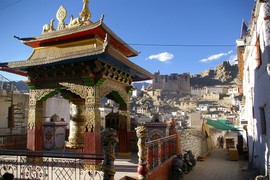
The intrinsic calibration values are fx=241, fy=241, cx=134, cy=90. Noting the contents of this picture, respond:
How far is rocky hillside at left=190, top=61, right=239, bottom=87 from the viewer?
14277cm

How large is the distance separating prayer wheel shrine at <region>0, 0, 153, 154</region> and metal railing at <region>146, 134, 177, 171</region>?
211 cm

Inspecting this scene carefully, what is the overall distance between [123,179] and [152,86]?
131 m

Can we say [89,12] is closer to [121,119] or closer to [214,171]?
[121,119]

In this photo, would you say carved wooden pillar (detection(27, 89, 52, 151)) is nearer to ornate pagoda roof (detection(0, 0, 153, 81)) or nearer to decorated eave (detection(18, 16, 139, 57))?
ornate pagoda roof (detection(0, 0, 153, 81))

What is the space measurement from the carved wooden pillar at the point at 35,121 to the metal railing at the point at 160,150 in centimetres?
513

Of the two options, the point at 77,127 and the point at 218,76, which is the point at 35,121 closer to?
the point at 77,127

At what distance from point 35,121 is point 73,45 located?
12.0 ft

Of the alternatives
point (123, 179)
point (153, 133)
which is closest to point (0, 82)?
point (153, 133)

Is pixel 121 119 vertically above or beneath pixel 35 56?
beneath

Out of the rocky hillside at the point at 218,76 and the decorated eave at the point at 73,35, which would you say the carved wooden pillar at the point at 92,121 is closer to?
the decorated eave at the point at 73,35

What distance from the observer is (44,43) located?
35.5 feet

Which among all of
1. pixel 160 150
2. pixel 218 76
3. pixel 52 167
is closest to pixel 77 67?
pixel 52 167

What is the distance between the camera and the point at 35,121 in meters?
10.4

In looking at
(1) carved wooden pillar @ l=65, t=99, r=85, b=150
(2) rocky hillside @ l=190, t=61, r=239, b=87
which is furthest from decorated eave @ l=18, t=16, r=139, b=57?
(2) rocky hillside @ l=190, t=61, r=239, b=87
